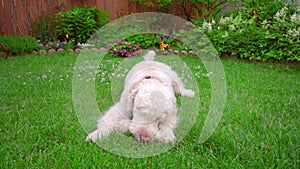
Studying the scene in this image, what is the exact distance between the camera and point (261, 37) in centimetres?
477

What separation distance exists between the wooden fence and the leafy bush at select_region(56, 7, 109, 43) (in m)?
0.48

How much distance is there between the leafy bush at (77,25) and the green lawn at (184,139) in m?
3.05

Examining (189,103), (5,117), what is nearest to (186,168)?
(189,103)

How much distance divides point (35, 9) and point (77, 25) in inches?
52.8

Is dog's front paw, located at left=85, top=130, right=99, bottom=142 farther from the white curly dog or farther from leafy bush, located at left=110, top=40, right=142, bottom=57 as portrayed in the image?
leafy bush, located at left=110, top=40, right=142, bottom=57

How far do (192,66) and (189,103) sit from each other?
1569 mm

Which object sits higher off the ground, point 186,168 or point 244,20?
point 244,20

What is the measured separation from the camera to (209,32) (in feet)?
17.6

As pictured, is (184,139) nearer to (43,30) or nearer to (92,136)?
(92,136)

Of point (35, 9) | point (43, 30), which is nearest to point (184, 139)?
point (43, 30)

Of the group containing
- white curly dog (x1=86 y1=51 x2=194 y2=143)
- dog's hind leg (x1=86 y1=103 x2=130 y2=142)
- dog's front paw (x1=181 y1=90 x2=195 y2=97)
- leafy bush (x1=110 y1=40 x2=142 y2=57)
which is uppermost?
white curly dog (x1=86 y1=51 x2=194 y2=143)

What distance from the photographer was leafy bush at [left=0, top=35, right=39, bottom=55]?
5.62 m

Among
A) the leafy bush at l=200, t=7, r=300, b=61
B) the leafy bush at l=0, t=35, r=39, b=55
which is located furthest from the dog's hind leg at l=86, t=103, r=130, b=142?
the leafy bush at l=0, t=35, r=39, b=55

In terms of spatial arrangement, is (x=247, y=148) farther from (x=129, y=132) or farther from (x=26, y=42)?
(x=26, y=42)
